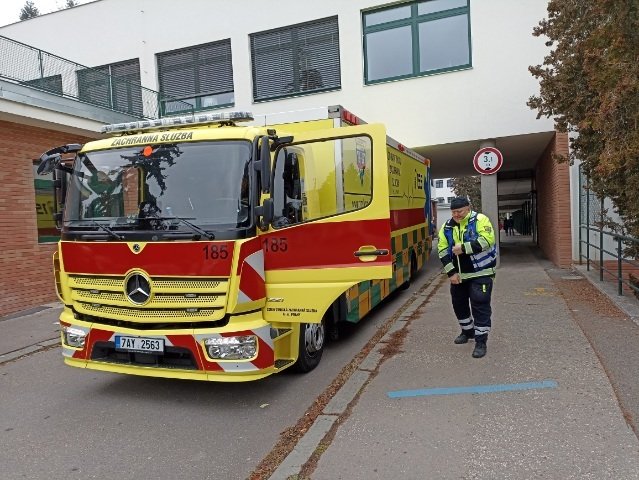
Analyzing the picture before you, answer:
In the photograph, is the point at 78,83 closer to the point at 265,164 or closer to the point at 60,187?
the point at 60,187

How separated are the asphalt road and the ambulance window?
5.34 feet

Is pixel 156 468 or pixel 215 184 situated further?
pixel 215 184

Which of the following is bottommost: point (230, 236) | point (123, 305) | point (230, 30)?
point (123, 305)

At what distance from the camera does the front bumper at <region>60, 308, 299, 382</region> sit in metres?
4.12

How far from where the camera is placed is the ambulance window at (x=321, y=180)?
451cm

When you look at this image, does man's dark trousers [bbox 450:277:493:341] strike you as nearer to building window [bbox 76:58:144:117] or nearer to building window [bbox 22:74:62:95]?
building window [bbox 22:74:62:95]

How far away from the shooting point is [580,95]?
292 inches

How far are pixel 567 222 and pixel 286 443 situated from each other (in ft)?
33.3

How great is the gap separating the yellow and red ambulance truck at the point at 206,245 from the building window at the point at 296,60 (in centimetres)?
915

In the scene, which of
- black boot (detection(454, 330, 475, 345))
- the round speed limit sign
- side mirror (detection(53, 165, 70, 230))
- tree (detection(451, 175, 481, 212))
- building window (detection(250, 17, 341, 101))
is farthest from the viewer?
tree (detection(451, 175, 481, 212))

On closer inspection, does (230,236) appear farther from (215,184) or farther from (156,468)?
(156,468)

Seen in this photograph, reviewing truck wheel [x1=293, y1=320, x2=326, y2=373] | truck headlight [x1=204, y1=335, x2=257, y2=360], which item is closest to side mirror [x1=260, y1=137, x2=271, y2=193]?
truck headlight [x1=204, y1=335, x2=257, y2=360]

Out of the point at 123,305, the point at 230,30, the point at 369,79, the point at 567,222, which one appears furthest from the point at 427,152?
the point at 123,305

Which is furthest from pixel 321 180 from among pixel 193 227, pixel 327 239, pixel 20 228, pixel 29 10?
pixel 29 10
